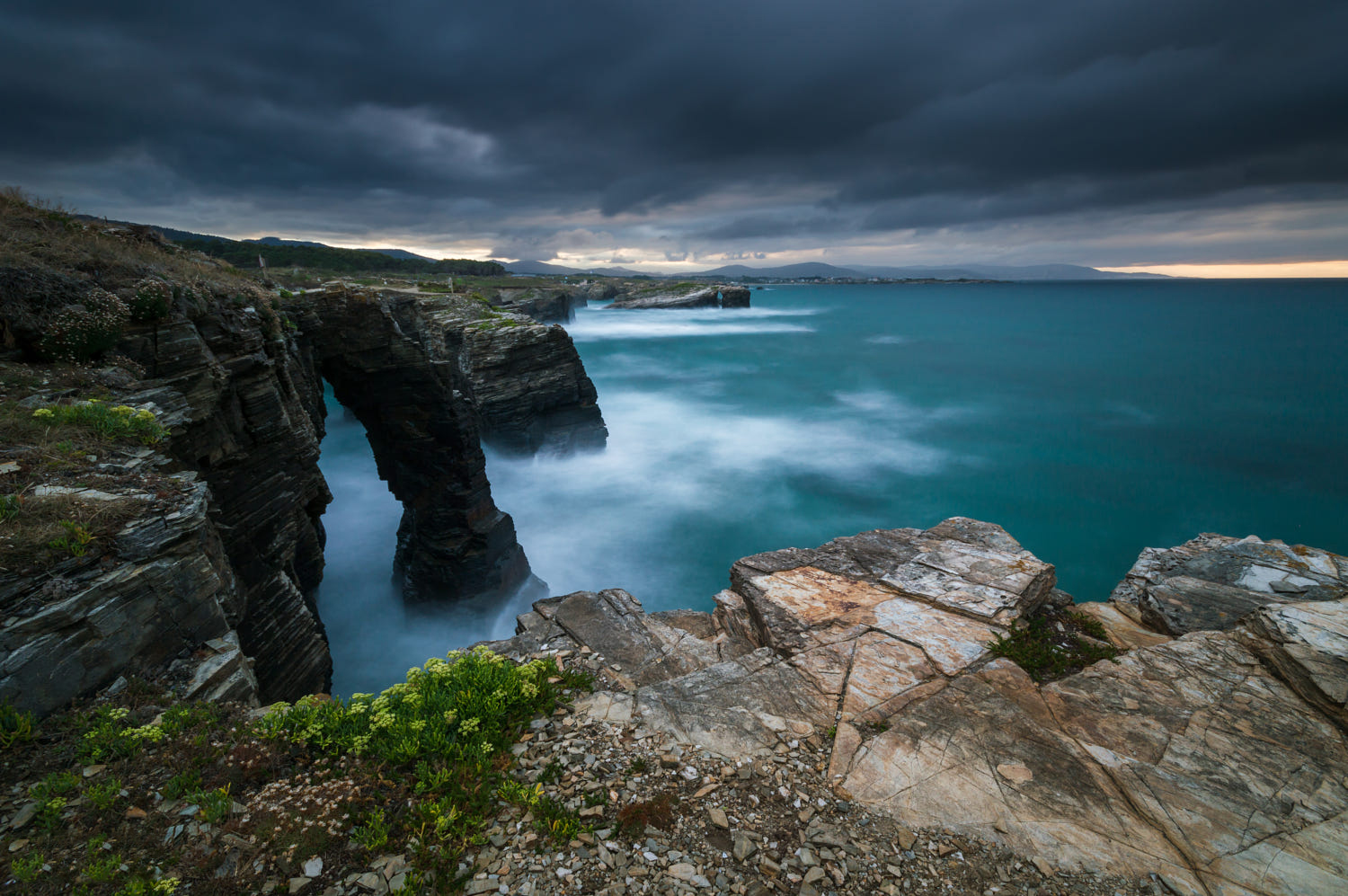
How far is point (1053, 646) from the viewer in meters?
8.30

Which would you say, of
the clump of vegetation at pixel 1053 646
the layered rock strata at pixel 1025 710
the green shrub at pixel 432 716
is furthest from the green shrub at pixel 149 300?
the clump of vegetation at pixel 1053 646

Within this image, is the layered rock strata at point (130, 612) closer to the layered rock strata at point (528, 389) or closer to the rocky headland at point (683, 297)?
the layered rock strata at point (528, 389)

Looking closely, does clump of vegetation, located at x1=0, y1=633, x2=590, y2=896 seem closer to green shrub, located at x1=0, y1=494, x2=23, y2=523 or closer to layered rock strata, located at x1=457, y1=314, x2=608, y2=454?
green shrub, located at x1=0, y1=494, x2=23, y2=523

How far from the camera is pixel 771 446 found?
3875 centimetres

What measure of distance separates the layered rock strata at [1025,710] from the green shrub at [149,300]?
9159 mm

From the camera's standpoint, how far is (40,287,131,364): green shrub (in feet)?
27.5

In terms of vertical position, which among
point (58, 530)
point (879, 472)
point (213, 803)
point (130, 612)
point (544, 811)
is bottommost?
point (879, 472)

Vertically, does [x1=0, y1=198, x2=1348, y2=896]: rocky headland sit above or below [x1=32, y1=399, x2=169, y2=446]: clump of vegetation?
below

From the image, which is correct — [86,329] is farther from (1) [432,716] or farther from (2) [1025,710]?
(2) [1025,710]

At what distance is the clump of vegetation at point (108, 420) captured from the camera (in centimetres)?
711

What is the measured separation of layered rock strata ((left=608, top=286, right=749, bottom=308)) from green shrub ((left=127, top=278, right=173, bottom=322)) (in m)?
127

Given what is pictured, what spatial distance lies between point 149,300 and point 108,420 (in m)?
3.31

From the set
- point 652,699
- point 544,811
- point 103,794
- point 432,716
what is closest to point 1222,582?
point 652,699

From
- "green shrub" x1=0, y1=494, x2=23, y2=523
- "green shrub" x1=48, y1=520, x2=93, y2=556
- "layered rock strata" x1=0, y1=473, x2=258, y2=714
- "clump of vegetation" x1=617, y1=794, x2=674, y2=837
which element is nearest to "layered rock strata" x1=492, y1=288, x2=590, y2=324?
"layered rock strata" x1=0, y1=473, x2=258, y2=714
